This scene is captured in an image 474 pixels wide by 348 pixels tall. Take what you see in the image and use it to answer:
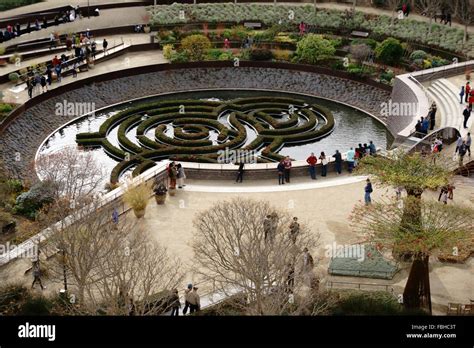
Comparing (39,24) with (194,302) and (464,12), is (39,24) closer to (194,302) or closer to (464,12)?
(464,12)

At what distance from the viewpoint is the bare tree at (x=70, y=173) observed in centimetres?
4141

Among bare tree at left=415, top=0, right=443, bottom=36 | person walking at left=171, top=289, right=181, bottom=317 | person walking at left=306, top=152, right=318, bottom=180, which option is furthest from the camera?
bare tree at left=415, top=0, right=443, bottom=36

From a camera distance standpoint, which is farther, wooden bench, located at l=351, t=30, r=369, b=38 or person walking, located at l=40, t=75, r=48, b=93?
wooden bench, located at l=351, t=30, r=369, b=38

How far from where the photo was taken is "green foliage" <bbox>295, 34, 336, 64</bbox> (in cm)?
6550

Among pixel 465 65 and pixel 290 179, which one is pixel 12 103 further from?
pixel 465 65

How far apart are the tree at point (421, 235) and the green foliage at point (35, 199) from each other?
17.0m

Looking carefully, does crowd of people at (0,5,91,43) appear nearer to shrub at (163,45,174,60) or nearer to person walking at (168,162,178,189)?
shrub at (163,45,174,60)

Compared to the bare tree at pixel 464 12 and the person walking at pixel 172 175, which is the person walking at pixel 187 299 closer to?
the person walking at pixel 172 175

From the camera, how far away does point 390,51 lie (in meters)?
63.7

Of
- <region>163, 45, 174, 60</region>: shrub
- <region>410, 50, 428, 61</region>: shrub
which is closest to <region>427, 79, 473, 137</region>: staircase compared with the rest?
<region>410, 50, 428, 61</region>: shrub

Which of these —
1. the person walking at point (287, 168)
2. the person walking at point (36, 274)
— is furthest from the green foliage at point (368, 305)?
the person walking at point (287, 168)

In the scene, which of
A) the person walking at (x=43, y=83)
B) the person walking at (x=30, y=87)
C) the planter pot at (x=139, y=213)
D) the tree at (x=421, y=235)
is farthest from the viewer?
the person walking at (x=43, y=83)

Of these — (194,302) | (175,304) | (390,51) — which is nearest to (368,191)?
(194,302)

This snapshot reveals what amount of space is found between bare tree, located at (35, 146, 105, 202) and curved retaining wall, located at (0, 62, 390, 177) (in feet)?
30.5
